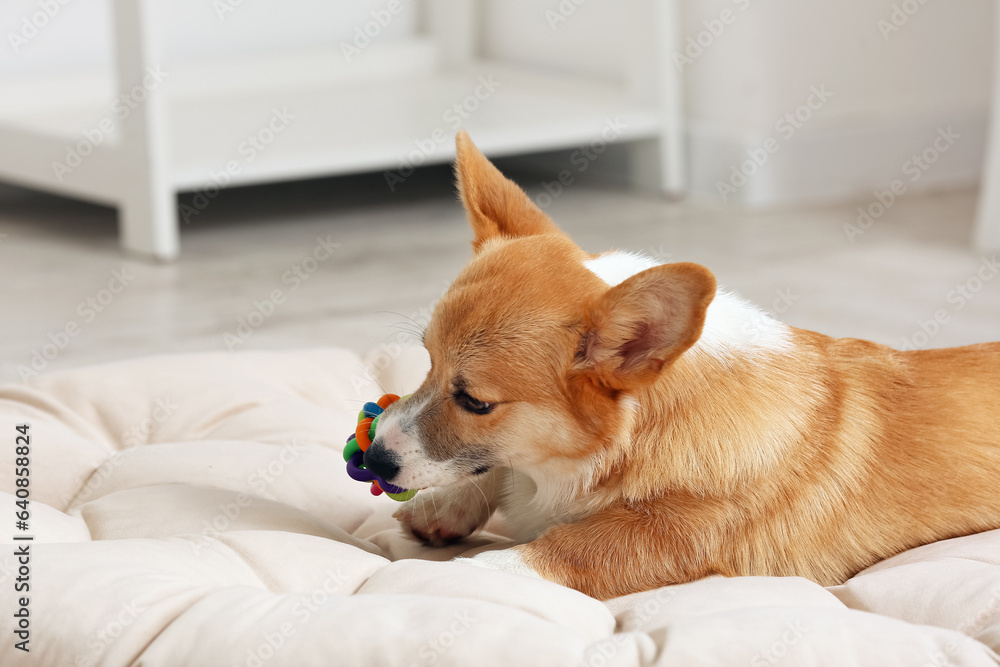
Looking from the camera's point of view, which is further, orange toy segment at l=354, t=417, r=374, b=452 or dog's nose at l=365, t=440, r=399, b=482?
orange toy segment at l=354, t=417, r=374, b=452

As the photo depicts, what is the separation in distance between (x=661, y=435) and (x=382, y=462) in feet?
1.07

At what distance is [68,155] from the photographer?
12.6 ft

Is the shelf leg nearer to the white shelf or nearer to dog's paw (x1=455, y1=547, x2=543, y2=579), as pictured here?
the white shelf

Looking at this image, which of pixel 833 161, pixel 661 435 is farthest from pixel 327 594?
pixel 833 161

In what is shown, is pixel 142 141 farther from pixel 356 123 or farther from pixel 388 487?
pixel 388 487

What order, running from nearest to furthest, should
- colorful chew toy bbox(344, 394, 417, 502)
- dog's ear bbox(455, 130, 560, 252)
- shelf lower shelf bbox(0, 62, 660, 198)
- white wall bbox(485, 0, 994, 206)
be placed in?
colorful chew toy bbox(344, 394, 417, 502) < dog's ear bbox(455, 130, 560, 252) < shelf lower shelf bbox(0, 62, 660, 198) < white wall bbox(485, 0, 994, 206)

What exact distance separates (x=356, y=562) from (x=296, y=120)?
330cm

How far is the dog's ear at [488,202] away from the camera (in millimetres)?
1514

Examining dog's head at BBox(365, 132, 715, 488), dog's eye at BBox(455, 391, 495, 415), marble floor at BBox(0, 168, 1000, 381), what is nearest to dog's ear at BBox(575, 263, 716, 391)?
dog's head at BBox(365, 132, 715, 488)

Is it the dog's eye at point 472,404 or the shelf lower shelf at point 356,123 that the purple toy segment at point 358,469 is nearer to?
the dog's eye at point 472,404

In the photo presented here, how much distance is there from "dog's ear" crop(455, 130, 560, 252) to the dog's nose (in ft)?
1.04

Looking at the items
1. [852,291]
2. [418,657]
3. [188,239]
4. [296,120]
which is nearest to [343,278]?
[188,239]

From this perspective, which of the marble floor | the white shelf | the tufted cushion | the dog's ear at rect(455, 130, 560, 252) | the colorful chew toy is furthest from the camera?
the white shelf

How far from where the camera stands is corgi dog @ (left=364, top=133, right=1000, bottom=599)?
1305 millimetres
